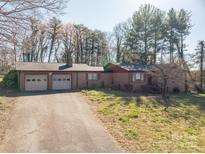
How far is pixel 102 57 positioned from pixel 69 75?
25.3 m

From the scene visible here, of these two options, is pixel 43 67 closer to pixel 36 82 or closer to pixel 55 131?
pixel 36 82

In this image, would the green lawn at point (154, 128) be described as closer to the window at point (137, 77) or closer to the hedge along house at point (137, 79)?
the hedge along house at point (137, 79)

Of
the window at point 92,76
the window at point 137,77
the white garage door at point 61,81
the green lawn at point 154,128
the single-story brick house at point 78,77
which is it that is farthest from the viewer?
the window at point 137,77

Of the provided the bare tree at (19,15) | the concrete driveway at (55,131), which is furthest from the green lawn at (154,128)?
the bare tree at (19,15)

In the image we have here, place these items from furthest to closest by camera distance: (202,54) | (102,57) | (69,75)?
(102,57) → (202,54) → (69,75)

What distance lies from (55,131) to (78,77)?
1646cm

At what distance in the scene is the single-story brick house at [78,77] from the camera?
23.8m

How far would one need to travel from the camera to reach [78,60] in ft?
153

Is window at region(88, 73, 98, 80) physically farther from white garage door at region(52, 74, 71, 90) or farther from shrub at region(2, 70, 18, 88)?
shrub at region(2, 70, 18, 88)

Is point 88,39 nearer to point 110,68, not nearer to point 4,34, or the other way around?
point 110,68

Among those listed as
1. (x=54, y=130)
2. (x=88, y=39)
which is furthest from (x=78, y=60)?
(x=54, y=130)

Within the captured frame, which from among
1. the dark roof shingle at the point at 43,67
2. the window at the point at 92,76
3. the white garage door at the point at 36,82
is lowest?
the white garage door at the point at 36,82

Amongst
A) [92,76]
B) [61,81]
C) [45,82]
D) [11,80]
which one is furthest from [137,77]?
[11,80]

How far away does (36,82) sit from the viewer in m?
24.1
